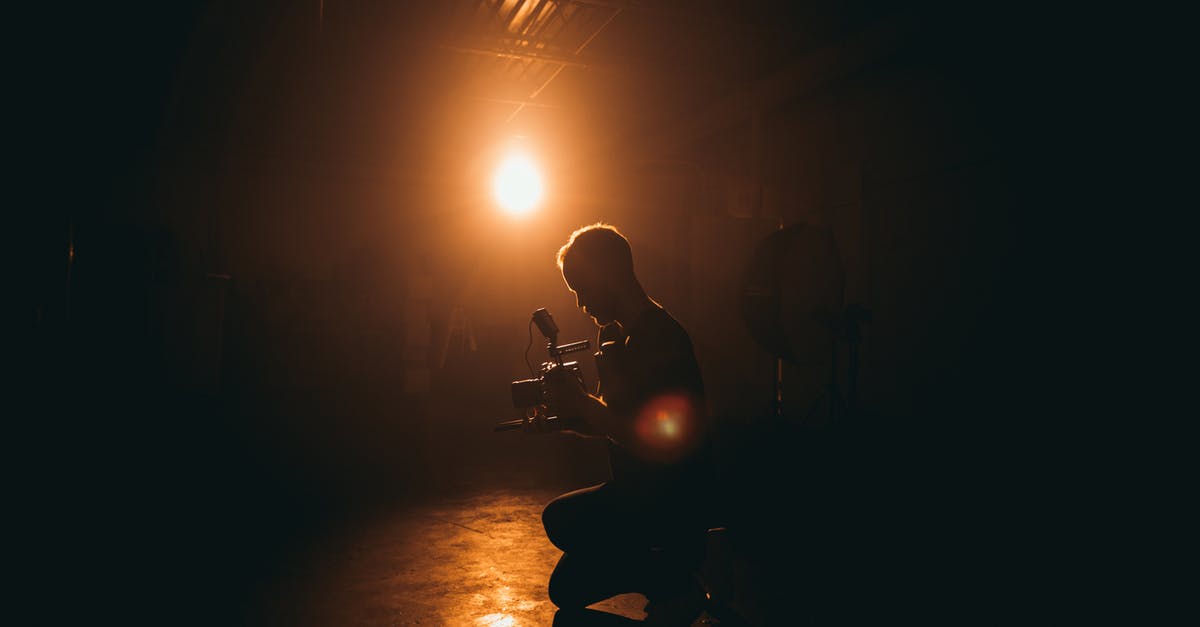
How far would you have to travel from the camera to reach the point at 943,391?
Result: 5742 millimetres

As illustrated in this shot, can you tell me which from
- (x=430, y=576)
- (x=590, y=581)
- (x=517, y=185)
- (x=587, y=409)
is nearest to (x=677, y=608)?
(x=590, y=581)

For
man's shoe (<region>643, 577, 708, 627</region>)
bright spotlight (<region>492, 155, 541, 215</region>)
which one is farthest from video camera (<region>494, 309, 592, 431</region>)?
bright spotlight (<region>492, 155, 541, 215</region>)

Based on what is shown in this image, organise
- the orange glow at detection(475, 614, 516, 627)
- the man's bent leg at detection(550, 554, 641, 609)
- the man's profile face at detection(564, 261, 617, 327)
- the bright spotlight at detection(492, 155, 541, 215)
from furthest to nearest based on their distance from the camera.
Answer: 1. the bright spotlight at detection(492, 155, 541, 215)
2. the orange glow at detection(475, 614, 516, 627)
3. the man's bent leg at detection(550, 554, 641, 609)
4. the man's profile face at detection(564, 261, 617, 327)

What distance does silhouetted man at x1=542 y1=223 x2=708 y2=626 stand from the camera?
8.05ft

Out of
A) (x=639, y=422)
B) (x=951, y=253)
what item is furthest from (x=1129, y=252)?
(x=639, y=422)

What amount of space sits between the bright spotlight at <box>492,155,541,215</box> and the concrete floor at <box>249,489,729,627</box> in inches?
279

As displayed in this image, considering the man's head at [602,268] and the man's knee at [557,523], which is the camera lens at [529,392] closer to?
the man's head at [602,268]

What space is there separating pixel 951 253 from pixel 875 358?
3.77 ft

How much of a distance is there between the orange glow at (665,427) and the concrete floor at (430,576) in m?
0.85

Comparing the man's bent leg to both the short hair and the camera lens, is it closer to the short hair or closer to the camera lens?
the camera lens

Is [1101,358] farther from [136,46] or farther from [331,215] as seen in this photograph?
[331,215]

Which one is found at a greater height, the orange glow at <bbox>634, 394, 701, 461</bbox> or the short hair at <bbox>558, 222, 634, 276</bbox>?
the short hair at <bbox>558, 222, 634, 276</bbox>

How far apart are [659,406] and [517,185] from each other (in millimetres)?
9011

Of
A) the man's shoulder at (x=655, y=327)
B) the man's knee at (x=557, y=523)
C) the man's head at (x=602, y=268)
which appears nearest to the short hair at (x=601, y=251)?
the man's head at (x=602, y=268)
